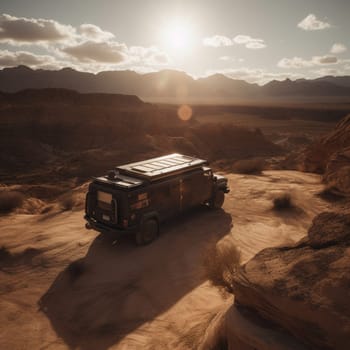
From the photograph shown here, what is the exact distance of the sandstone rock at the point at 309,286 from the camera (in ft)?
8.68

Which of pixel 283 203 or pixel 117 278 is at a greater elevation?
pixel 283 203

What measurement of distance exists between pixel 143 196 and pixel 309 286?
5192 millimetres

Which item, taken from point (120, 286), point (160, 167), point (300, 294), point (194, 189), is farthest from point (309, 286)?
point (194, 189)

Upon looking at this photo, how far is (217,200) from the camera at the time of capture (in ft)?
34.1

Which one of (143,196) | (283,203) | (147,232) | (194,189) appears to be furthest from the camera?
(283,203)

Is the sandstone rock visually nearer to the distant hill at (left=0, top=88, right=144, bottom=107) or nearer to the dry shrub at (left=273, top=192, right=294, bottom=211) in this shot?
the dry shrub at (left=273, top=192, right=294, bottom=211)

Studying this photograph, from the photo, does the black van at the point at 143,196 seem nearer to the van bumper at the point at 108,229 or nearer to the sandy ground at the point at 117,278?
the van bumper at the point at 108,229

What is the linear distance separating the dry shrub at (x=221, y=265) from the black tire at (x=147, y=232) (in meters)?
1.60

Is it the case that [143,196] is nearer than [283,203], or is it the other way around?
[143,196]

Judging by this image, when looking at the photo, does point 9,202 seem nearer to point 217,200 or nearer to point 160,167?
point 160,167

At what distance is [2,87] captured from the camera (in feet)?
551

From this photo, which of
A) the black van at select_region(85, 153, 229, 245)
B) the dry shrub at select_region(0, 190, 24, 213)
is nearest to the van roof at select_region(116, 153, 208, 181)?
the black van at select_region(85, 153, 229, 245)

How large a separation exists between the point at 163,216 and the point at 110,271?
207 cm

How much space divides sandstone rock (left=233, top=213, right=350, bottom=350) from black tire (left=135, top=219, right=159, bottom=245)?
4.40m
